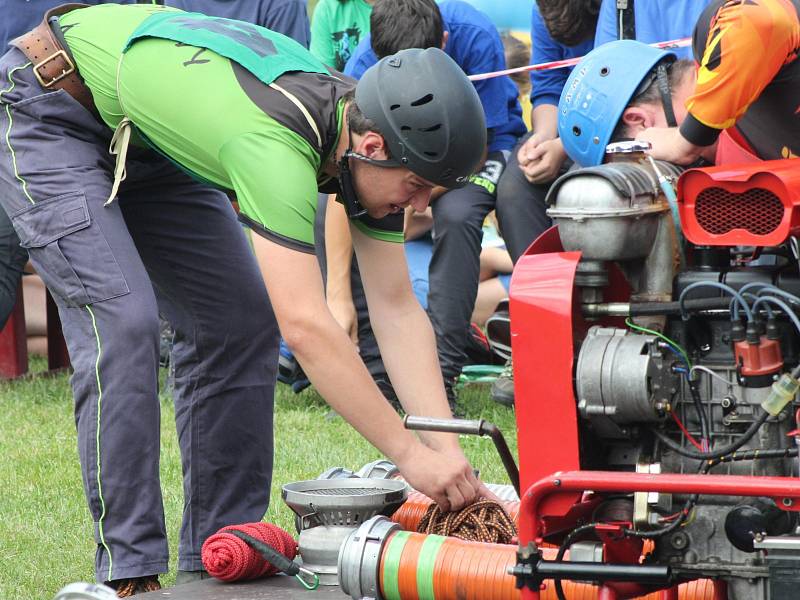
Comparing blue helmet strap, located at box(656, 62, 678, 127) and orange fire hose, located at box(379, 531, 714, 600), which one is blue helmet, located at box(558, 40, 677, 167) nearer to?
blue helmet strap, located at box(656, 62, 678, 127)

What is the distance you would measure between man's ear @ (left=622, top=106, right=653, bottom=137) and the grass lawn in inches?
80.8

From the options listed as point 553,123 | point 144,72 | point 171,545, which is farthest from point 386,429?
point 553,123

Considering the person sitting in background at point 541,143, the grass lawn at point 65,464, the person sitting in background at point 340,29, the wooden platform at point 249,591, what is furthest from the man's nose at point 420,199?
the person sitting in background at point 340,29

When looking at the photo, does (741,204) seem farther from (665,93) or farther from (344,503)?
(344,503)

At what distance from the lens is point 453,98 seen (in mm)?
3357

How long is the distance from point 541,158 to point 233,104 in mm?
3137

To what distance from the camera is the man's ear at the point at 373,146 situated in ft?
11.2

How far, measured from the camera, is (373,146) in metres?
3.43

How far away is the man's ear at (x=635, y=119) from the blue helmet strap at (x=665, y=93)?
55 millimetres

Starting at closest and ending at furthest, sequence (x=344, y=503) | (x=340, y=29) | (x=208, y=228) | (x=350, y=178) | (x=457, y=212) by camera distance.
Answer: (x=350, y=178) < (x=344, y=503) < (x=208, y=228) < (x=457, y=212) < (x=340, y=29)

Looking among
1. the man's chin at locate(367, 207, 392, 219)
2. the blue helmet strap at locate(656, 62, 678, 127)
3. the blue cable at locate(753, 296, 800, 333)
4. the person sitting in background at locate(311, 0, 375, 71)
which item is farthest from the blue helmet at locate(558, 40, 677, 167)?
the person sitting in background at locate(311, 0, 375, 71)

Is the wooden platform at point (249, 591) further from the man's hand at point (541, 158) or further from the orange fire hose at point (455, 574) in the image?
the man's hand at point (541, 158)

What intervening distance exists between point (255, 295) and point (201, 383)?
358mm

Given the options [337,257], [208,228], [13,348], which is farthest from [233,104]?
[13,348]
